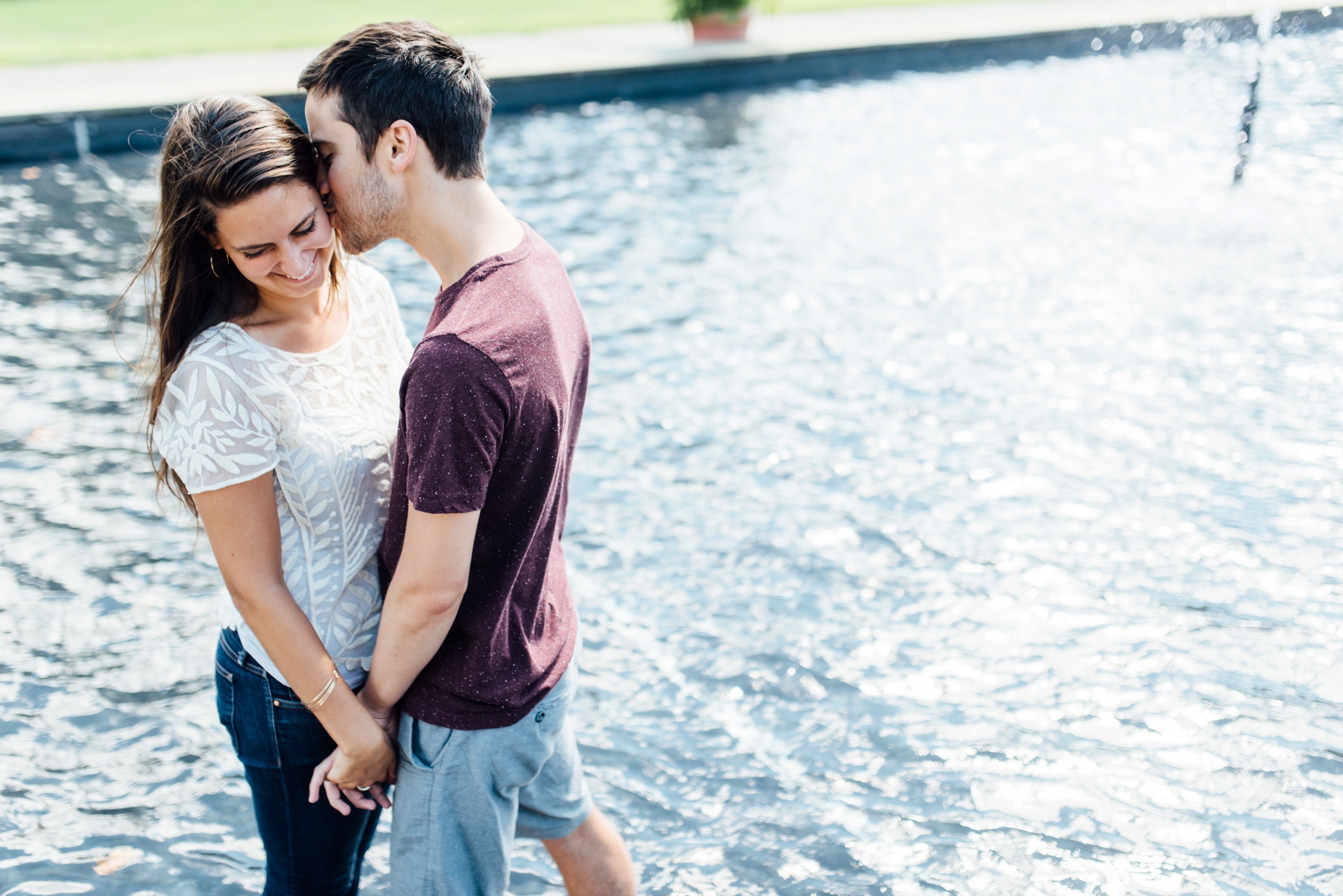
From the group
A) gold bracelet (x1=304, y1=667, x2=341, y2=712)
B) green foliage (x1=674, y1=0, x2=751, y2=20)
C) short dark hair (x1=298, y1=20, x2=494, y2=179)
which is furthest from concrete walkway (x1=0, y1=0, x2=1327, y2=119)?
gold bracelet (x1=304, y1=667, x2=341, y2=712)

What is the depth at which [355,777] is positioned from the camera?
2.13 m

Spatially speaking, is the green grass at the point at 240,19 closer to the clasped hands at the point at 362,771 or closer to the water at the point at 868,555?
the water at the point at 868,555

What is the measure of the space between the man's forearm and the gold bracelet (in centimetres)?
7

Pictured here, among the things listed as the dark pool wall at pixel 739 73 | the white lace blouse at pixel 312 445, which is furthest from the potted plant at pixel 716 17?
the white lace blouse at pixel 312 445

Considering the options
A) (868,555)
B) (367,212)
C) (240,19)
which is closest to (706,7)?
(240,19)

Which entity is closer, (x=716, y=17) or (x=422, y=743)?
(x=422, y=743)

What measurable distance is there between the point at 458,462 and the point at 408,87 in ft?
2.10

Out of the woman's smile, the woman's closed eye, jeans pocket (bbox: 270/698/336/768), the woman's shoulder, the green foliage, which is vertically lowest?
jeans pocket (bbox: 270/698/336/768)

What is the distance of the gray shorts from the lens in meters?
2.09

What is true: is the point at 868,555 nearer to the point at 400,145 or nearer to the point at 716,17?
the point at 400,145

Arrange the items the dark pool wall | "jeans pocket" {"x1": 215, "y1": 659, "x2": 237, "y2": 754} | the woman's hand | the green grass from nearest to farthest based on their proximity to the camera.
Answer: the woman's hand < "jeans pocket" {"x1": 215, "y1": 659, "x2": 237, "y2": 754} < the dark pool wall < the green grass

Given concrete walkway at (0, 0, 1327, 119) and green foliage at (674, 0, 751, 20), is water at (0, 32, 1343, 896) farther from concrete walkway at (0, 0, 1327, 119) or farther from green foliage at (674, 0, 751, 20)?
green foliage at (674, 0, 751, 20)

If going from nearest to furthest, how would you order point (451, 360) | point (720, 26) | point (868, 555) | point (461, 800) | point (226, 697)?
point (451, 360) < point (461, 800) < point (226, 697) < point (868, 555) < point (720, 26)

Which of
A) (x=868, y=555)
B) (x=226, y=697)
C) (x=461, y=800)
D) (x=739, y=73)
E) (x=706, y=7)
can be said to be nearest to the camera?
(x=461, y=800)
